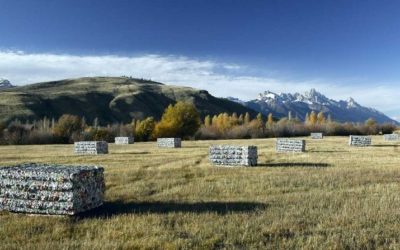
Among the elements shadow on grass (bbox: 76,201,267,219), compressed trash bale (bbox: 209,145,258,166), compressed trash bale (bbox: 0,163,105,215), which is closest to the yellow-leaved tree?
compressed trash bale (bbox: 209,145,258,166)

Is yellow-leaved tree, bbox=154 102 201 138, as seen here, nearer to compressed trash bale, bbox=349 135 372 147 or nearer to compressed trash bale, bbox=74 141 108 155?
compressed trash bale, bbox=349 135 372 147

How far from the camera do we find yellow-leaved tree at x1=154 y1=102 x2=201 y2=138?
354 ft

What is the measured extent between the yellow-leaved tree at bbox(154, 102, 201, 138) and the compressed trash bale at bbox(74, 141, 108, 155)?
182 feet

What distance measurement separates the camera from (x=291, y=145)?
50.2m

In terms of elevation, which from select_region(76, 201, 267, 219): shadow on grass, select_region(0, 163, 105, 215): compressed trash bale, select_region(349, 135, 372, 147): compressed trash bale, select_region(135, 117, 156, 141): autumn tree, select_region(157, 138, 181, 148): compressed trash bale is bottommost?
select_region(135, 117, 156, 141): autumn tree

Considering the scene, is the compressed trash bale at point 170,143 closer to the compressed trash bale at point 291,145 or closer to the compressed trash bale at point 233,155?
the compressed trash bale at point 291,145

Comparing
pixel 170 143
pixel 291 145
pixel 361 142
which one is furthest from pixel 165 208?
pixel 361 142

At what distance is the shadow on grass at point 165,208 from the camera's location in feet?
54.1

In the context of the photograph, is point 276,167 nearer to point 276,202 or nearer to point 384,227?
point 276,202

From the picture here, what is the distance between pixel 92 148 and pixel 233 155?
22.3 m

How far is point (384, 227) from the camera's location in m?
14.4

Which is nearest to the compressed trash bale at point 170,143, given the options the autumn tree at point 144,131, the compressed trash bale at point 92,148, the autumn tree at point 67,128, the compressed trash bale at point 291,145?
the compressed trash bale at point 92,148

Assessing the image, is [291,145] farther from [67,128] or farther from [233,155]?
[67,128]

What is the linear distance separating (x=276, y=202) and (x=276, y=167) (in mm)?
13665
